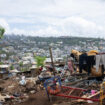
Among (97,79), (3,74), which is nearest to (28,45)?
(3,74)

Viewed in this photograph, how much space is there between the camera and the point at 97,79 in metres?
9.95

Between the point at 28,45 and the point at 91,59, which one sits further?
the point at 28,45

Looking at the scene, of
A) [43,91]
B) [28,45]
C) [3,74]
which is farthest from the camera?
[28,45]

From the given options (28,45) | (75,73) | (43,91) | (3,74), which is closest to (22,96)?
(43,91)

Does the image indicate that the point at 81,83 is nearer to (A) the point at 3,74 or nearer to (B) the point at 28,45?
(A) the point at 3,74

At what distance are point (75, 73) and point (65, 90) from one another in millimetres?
3097

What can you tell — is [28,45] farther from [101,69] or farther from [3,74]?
[101,69]

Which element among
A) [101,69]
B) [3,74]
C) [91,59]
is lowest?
[3,74]

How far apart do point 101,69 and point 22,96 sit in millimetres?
4687

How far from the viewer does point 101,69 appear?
9445 mm

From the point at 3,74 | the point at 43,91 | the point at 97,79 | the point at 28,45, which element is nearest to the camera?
the point at 43,91

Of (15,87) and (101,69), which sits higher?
(101,69)

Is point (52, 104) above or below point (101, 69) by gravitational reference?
below

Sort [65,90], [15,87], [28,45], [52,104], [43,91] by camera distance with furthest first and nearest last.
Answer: [28,45] → [15,87] → [43,91] → [65,90] → [52,104]
